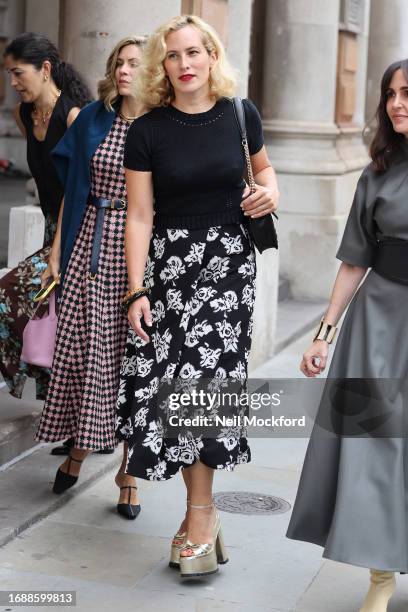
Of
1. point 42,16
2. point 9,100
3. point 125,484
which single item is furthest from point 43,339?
point 9,100

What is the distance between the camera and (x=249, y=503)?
17.8 feet

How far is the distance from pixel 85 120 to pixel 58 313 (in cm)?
83

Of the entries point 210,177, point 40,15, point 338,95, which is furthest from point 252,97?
point 210,177

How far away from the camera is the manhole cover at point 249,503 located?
5312mm

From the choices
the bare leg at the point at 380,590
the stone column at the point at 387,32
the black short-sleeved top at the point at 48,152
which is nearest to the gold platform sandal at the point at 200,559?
the bare leg at the point at 380,590

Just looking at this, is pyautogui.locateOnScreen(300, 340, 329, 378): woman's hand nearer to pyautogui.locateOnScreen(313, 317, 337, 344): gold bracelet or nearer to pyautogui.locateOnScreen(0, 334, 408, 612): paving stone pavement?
pyautogui.locateOnScreen(313, 317, 337, 344): gold bracelet

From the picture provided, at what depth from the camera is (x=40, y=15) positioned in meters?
16.3

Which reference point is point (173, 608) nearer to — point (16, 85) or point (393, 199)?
point (393, 199)

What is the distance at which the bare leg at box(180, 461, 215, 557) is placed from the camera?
4352 mm

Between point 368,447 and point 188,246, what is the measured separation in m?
0.98

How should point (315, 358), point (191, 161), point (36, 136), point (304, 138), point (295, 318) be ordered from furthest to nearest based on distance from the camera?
point (304, 138)
point (295, 318)
point (36, 136)
point (191, 161)
point (315, 358)

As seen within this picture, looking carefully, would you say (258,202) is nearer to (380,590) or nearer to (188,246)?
(188,246)

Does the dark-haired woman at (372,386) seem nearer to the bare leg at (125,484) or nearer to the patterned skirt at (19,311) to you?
the bare leg at (125,484)

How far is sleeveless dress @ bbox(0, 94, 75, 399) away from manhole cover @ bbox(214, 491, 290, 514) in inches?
38.1
